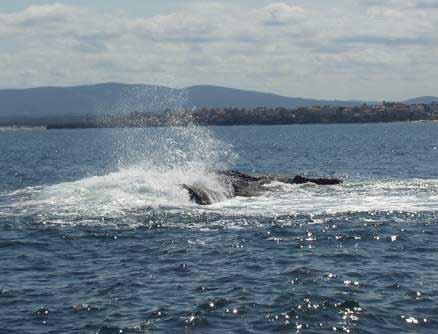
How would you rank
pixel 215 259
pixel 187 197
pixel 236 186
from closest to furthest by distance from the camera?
pixel 215 259, pixel 187 197, pixel 236 186

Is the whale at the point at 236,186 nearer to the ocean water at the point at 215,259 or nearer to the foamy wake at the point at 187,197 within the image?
the foamy wake at the point at 187,197

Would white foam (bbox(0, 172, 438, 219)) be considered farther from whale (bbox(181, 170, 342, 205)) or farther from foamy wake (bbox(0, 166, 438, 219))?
whale (bbox(181, 170, 342, 205))

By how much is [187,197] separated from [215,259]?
655 inches

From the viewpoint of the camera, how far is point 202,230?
3409 centimetres

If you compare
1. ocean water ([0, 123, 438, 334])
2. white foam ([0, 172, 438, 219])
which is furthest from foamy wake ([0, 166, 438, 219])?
ocean water ([0, 123, 438, 334])

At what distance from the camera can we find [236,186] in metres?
49.7

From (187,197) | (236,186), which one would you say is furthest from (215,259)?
(236,186)

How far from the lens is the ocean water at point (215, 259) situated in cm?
2109

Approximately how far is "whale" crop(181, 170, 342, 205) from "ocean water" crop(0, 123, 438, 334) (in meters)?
0.78

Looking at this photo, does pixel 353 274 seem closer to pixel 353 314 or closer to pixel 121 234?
pixel 353 314

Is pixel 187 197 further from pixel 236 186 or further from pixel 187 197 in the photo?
pixel 236 186

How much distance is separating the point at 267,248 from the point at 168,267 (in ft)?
15.5

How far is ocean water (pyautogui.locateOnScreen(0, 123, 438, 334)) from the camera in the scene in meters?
21.1

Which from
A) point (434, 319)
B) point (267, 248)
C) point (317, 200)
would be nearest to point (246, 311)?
point (434, 319)
